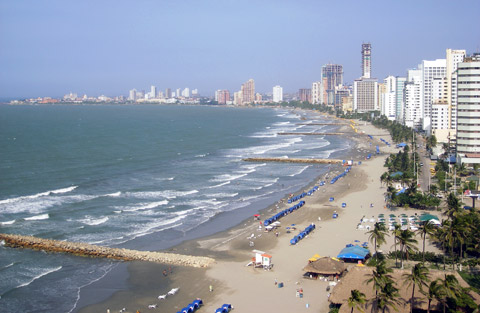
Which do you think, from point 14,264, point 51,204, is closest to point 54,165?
point 51,204

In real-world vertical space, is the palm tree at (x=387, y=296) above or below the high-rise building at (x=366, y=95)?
below

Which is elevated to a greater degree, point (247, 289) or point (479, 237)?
point (479, 237)

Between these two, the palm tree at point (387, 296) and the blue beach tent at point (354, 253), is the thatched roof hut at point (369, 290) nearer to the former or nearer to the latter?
the palm tree at point (387, 296)

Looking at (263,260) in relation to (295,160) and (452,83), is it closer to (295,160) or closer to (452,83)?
(295,160)

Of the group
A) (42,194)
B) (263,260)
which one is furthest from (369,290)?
(42,194)

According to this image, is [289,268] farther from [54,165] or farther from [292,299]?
[54,165]

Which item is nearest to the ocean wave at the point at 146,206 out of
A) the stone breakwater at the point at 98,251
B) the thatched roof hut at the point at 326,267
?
the stone breakwater at the point at 98,251

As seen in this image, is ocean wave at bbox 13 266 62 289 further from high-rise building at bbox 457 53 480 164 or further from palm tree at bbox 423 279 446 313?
high-rise building at bbox 457 53 480 164
